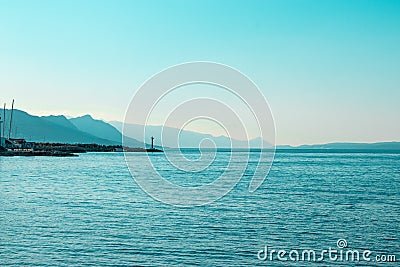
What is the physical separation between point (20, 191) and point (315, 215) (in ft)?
73.2

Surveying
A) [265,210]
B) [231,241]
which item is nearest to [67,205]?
[265,210]

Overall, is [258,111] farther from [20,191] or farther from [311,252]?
[20,191]

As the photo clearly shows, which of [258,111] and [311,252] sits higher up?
[258,111]

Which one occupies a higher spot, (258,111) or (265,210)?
(258,111)

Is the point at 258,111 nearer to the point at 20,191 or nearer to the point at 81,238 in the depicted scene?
the point at 81,238

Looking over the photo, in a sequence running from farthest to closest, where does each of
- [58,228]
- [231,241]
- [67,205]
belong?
[67,205]
[58,228]
[231,241]

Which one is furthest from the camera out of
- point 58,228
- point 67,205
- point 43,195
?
point 43,195

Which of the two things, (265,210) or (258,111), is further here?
(265,210)

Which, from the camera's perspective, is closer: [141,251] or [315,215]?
[141,251]

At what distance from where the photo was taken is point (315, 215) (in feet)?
90.4

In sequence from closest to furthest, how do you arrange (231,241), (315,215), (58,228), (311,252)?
(311,252) < (231,241) < (58,228) < (315,215)

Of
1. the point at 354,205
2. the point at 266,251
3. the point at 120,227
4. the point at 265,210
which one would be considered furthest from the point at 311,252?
the point at 354,205

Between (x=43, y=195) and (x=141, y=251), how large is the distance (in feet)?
64.6

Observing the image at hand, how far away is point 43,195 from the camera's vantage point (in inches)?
1411
